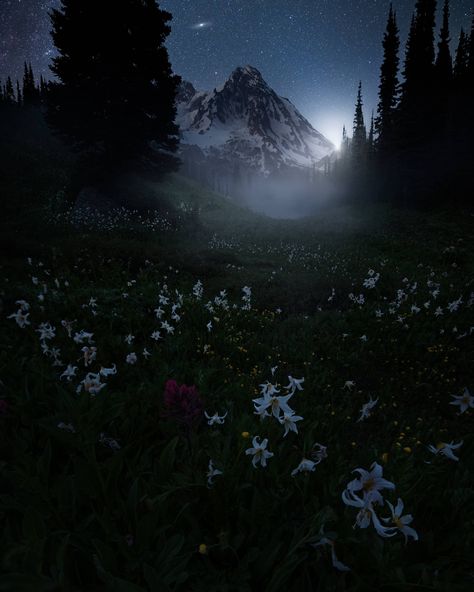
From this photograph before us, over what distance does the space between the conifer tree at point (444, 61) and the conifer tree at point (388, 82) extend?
466cm

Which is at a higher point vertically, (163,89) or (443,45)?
(443,45)

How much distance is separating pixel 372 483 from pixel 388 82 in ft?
180

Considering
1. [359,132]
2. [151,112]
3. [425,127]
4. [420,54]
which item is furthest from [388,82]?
[151,112]

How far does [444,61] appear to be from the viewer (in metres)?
39.7

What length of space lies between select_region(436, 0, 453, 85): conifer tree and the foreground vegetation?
36474 millimetres

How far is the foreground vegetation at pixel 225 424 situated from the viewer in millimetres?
1738

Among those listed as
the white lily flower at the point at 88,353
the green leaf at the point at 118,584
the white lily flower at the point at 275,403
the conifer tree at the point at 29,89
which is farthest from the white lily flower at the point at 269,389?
the conifer tree at the point at 29,89

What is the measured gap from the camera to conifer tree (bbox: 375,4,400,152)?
41312mm

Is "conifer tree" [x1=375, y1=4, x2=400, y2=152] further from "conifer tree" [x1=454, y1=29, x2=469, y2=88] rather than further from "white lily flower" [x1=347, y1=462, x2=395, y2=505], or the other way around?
"white lily flower" [x1=347, y1=462, x2=395, y2=505]

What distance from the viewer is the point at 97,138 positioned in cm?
1895

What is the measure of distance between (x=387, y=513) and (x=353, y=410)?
2227 mm

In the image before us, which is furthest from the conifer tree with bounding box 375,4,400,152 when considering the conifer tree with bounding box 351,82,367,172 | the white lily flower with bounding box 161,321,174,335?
the white lily flower with bounding box 161,321,174,335

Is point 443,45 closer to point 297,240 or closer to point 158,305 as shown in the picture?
point 297,240

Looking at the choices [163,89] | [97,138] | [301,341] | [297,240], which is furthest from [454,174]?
[301,341]
